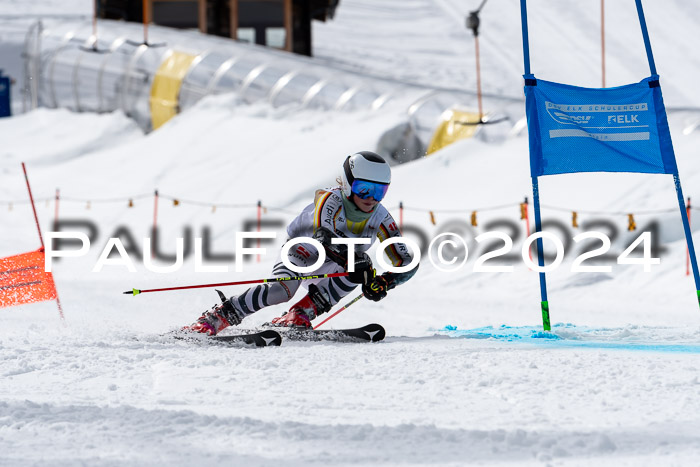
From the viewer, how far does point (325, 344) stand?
18.9 feet

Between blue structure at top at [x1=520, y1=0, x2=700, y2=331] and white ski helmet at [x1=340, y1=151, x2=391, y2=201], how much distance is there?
1283 millimetres

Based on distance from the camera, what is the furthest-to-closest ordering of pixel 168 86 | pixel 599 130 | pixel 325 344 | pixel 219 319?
pixel 168 86 → pixel 599 130 → pixel 219 319 → pixel 325 344

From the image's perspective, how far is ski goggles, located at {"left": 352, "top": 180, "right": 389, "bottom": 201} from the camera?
6027mm

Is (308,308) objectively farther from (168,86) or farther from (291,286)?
(168,86)

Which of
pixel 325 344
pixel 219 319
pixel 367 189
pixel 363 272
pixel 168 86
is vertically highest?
pixel 168 86

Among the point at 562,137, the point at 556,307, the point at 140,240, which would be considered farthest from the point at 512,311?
the point at 140,240

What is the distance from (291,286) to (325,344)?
605 mm

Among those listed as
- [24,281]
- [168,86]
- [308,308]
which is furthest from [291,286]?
[168,86]

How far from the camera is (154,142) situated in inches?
853

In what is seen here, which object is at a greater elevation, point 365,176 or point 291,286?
point 365,176

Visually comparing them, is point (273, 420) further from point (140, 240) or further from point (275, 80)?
point (275, 80)

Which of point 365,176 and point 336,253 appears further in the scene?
point 336,253

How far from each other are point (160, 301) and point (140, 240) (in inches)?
272

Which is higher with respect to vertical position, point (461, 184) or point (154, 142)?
point (154, 142)
